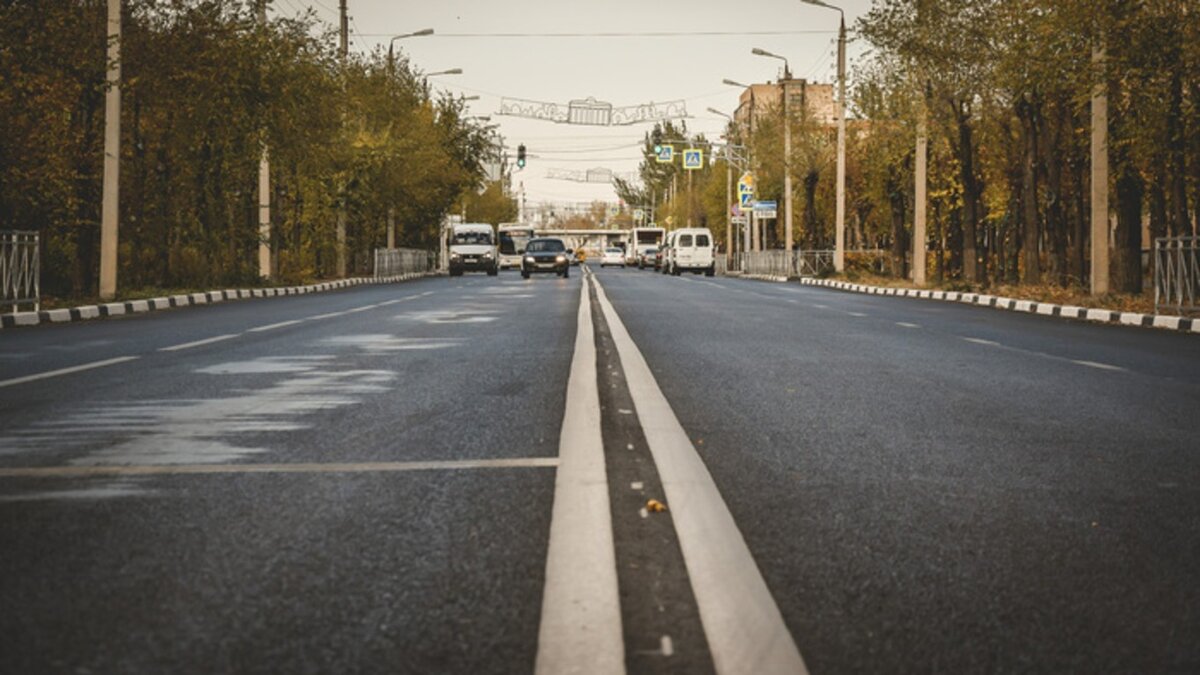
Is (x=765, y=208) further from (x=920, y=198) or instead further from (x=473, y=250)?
(x=920, y=198)

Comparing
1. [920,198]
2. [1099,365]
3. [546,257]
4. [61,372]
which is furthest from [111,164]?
[546,257]

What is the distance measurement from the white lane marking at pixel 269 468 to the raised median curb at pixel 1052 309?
54.1 ft

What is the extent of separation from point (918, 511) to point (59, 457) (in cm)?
373

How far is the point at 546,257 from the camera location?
55125 millimetres

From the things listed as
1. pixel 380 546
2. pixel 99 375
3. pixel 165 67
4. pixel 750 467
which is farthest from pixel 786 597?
pixel 165 67

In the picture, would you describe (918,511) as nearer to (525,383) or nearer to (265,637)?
(265,637)

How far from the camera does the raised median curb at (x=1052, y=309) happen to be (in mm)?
20427

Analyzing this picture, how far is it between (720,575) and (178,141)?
29709 millimetres

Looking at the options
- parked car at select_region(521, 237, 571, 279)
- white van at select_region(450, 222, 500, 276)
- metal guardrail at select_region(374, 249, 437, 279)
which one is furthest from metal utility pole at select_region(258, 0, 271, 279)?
white van at select_region(450, 222, 500, 276)

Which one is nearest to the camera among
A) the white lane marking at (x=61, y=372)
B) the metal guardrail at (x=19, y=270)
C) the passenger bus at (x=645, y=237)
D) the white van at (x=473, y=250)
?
the white lane marking at (x=61, y=372)

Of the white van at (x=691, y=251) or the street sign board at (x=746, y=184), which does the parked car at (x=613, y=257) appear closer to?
the street sign board at (x=746, y=184)

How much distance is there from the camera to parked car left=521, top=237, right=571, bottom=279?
54.8m

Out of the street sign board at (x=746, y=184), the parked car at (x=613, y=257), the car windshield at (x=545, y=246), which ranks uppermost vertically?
the street sign board at (x=746, y=184)

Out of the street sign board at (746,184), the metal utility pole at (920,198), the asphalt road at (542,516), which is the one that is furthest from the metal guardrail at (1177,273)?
the street sign board at (746,184)
